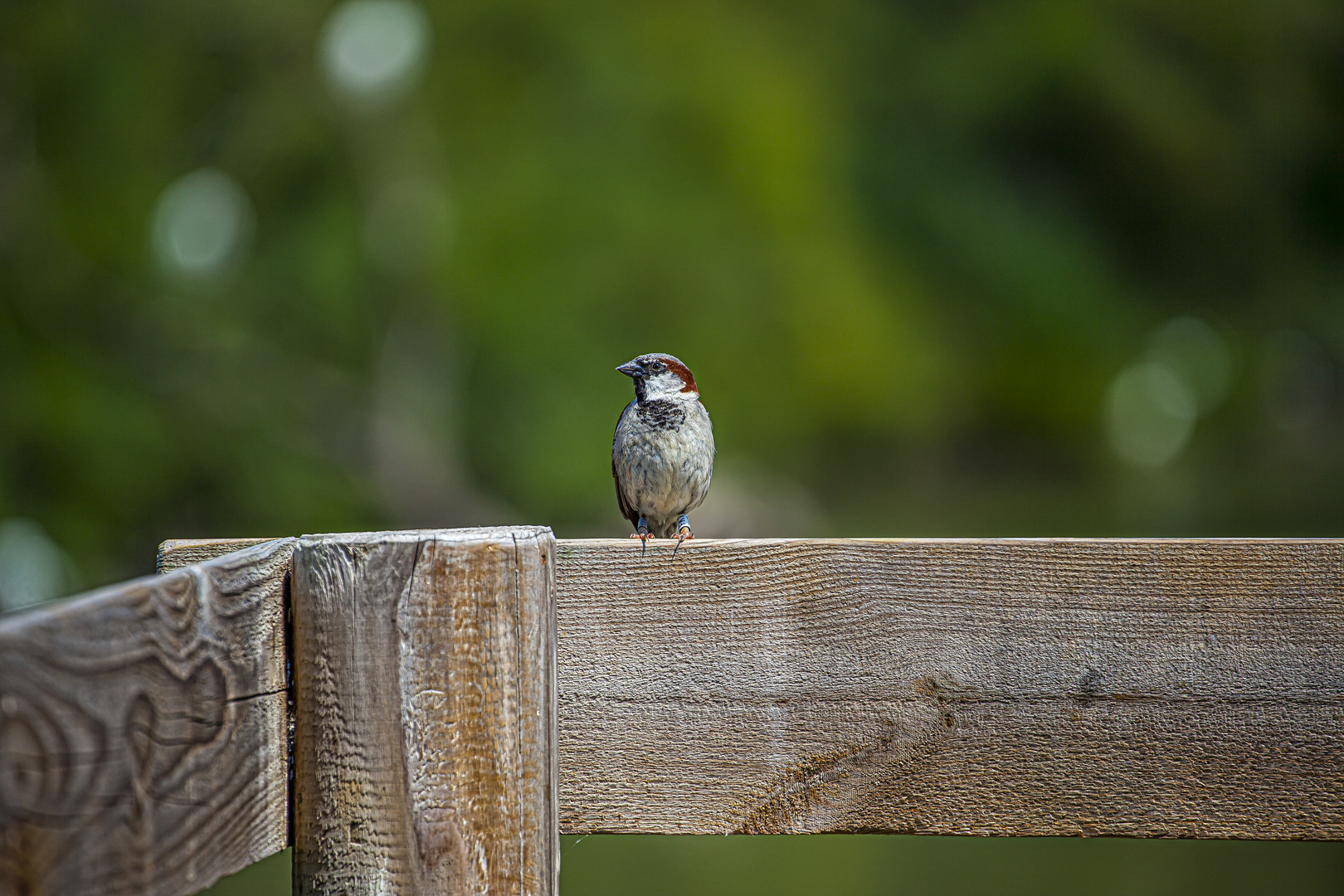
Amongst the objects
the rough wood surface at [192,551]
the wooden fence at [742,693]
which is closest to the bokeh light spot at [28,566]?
the rough wood surface at [192,551]

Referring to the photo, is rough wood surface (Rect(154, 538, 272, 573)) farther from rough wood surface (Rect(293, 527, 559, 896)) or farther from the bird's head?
the bird's head

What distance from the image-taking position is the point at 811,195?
12992mm

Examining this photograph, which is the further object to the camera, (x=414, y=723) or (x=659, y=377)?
(x=659, y=377)

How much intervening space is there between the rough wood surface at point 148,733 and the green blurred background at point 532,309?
200 inches

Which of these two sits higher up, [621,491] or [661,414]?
[661,414]

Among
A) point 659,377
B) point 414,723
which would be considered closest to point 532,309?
point 659,377

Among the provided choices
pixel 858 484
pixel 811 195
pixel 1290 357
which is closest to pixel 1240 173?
pixel 1290 357

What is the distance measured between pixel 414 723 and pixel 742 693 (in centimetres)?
33

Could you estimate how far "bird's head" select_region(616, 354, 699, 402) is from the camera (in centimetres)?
304

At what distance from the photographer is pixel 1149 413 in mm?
21375

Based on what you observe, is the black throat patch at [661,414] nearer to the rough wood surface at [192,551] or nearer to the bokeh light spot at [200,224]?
the rough wood surface at [192,551]

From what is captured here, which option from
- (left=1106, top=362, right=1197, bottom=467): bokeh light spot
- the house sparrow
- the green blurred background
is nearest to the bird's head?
the house sparrow

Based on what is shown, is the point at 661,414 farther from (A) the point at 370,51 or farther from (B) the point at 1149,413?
(B) the point at 1149,413

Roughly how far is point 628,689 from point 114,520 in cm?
606
